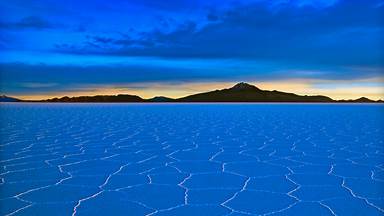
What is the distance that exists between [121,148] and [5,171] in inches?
80.0

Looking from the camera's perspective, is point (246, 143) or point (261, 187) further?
point (246, 143)

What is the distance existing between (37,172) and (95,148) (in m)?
1.88

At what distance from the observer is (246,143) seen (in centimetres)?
666

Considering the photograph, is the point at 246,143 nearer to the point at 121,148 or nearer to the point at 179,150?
the point at 179,150

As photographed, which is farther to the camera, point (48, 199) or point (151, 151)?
point (151, 151)

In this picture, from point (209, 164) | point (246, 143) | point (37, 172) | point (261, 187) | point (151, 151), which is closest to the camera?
point (261, 187)

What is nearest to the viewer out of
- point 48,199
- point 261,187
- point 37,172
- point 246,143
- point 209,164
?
point 48,199

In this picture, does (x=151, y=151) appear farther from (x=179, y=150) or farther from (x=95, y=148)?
(x=95, y=148)

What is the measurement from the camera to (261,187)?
354 cm

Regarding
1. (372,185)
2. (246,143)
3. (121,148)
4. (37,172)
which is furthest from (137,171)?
(246,143)

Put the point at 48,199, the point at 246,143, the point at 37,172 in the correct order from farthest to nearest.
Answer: the point at 246,143, the point at 37,172, the point at 48,199

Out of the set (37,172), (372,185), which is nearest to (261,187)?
(372,185)

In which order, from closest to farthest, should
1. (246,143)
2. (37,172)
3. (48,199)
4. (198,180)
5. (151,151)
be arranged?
(48,199)
(198,180)
(37,172)
(151,151)
(246,143)

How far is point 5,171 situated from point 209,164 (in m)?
2.10
